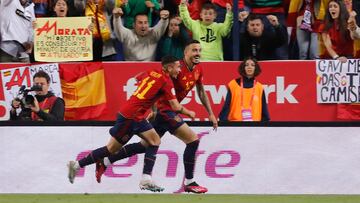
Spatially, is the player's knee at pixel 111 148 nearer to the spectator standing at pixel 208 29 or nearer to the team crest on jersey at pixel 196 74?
the team crest on jersey at pixel 196 74

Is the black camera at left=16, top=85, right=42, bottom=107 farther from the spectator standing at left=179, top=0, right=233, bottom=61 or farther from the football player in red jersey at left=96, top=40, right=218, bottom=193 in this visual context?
the spectator standing at left=179, top=0, right=233, bottom=61

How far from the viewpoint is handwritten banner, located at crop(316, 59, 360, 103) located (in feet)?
46.9

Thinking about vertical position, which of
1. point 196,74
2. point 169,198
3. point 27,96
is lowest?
point 169,198

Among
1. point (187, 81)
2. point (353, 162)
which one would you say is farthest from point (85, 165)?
point (353, 162)

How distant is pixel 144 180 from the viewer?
11742 millimetres

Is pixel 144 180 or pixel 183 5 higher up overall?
pixel 183 5

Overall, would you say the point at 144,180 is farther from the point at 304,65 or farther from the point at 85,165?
the point at 304,65

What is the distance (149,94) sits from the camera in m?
11.8

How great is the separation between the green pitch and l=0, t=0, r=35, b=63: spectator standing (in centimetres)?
308

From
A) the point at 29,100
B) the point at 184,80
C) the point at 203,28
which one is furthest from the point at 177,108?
the point at 203,28

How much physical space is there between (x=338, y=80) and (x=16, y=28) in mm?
4766

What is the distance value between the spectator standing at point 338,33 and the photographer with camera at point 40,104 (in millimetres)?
3948

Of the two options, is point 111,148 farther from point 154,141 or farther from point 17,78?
point 17,78

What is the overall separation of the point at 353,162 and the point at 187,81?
232 centimetres
